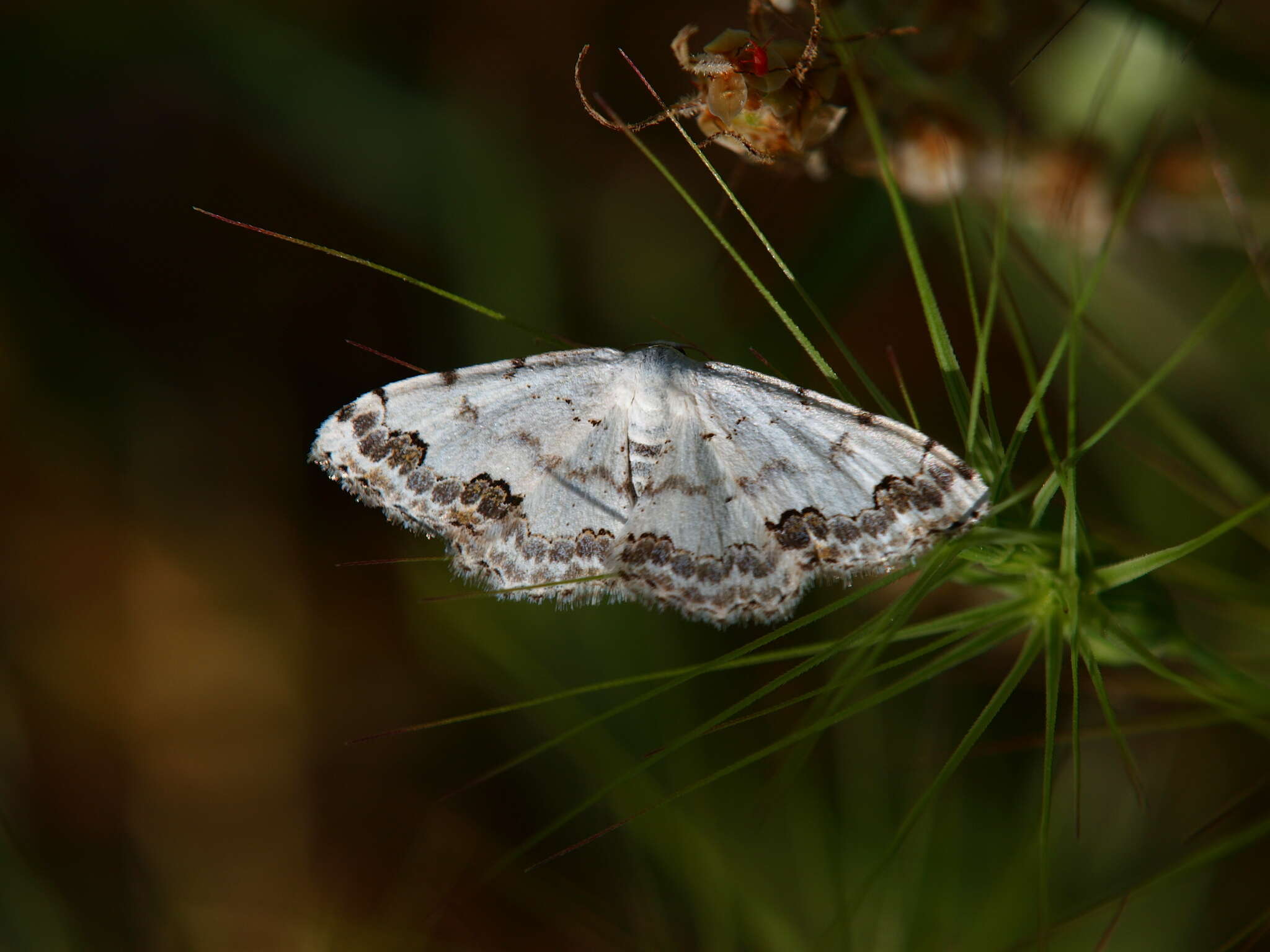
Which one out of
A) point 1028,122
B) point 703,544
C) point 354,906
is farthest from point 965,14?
point 354,906

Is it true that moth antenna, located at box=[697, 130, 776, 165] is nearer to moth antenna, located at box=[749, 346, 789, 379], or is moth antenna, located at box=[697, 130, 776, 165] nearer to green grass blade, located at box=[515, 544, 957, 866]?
moth antenna, located at box=[749, 346, 789, 379]

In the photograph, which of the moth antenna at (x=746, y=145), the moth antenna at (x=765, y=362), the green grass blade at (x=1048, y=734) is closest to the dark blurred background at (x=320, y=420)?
the moth antenna at (x=765, y=362)

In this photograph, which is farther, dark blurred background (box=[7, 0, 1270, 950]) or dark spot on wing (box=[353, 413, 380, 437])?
dark blurred background (box=[7, 0, 1270, 950])

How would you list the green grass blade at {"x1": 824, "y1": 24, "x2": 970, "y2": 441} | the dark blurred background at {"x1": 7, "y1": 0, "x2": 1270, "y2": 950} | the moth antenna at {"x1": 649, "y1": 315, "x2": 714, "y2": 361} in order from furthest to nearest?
the dark blurred background at {"x1": 7, "y1": 0, "x2": 1270, "y2": 950}
the moth antenna at {"x1": 649, "y1": 315, "x2": 714, "y2": 361}
the green grass blade at {"x1": 824, "y1": 24, "x2": 970, "y2": 441}

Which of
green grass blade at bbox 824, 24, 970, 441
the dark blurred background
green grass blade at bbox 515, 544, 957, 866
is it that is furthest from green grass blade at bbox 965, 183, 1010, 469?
the dark blurred background

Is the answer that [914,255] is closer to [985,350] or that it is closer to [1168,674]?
[985,350]

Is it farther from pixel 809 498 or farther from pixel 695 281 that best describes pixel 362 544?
pixel 809 498

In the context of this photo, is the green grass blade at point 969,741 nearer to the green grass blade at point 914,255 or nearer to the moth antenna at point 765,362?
the green grass blade at point 914,255
